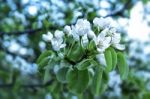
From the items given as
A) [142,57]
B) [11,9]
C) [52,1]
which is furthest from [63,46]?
[142,57]

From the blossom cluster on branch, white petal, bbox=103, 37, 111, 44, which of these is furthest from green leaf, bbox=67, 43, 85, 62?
white petal, bbox=103, 37, 111, 44

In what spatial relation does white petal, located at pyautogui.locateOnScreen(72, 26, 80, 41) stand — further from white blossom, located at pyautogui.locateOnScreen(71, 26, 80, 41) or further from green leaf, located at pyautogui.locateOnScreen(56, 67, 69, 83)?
green leaf, located at pyautogui.locateOnScreen(56, 67, 69, 83)

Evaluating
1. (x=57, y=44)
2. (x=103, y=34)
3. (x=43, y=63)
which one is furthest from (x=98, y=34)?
(x=43, y=63)

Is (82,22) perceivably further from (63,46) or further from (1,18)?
(1,18)

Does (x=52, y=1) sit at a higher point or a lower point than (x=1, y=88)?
higher

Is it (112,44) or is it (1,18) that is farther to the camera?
(1,18)

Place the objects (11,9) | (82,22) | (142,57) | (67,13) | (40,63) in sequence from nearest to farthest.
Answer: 1. (82,22)
2. (40,63)
3. (67,13)
4. (11,9)
5. (142,57)

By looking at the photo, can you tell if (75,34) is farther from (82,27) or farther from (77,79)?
(77,79)
